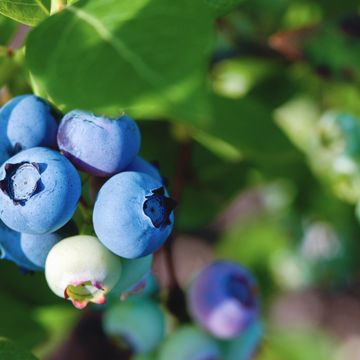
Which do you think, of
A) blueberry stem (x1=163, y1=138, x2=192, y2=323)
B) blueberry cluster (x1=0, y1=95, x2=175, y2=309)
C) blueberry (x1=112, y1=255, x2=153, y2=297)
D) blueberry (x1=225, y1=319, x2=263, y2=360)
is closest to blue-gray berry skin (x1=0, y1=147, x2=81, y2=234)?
blueberry cluster (x1=0, y1=95, x2=175, y2=309)

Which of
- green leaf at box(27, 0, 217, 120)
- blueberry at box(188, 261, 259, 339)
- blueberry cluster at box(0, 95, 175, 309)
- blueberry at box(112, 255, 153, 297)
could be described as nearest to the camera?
green leaf at box(27, 0, 217, 120)

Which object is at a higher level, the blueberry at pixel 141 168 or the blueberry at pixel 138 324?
the blueberry at pixel 141 168

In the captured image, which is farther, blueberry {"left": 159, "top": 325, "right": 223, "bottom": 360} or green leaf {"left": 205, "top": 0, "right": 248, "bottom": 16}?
blueberry {"left": 159, "top": 325, "right": 223, "bottom": 360}

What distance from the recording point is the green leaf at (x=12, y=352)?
822mm

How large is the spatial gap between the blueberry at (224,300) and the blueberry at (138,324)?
0.07m

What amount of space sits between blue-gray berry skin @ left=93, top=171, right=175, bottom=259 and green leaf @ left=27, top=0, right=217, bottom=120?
113mm

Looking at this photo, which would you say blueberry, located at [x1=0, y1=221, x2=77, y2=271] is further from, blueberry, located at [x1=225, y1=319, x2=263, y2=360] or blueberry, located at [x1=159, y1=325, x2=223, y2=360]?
blueberry, located at [x1=225, y1=319, x2=263, y2=360]

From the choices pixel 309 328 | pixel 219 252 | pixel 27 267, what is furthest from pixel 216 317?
pixel 309 328

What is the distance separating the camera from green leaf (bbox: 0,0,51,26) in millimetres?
744

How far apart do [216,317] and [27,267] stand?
1.46ft

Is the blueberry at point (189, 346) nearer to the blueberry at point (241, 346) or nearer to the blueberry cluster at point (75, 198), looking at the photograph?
the blueberry at point (241, 346)

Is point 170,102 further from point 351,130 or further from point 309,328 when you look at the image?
point 309,328

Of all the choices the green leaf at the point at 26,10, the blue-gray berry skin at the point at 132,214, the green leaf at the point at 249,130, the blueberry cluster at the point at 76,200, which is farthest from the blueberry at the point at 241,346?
the green leaf at the point at 26,10

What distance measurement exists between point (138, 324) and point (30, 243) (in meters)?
0.49
